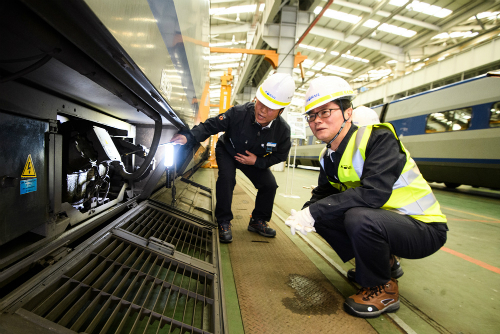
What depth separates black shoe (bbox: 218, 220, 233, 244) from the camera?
196 centimetres

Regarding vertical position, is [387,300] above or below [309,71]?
Result: below

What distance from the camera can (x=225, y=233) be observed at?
198cm

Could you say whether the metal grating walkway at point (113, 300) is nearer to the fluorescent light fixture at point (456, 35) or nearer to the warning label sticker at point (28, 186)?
the warning label sticker at point (28, 186)

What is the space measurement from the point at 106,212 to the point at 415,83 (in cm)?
1228

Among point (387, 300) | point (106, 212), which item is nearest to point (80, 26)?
point (106, 212)

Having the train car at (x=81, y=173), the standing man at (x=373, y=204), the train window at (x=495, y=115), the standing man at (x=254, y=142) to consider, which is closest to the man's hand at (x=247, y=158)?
the standing man at (x=254, y=142)

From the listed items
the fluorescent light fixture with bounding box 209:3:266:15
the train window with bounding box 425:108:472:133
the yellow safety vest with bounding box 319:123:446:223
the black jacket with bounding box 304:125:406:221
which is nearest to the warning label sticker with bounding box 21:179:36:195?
the black jacket with bounding box 304:125:406:221

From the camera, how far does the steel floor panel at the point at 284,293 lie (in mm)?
1096

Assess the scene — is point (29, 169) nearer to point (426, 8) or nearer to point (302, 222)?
point (302, 222)

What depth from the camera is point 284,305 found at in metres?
1.22

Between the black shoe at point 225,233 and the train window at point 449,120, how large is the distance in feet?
20.3

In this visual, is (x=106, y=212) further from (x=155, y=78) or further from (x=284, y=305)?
(x=284, y=305)

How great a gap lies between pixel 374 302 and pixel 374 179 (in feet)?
1.99

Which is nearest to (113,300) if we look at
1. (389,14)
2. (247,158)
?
(247,158)
